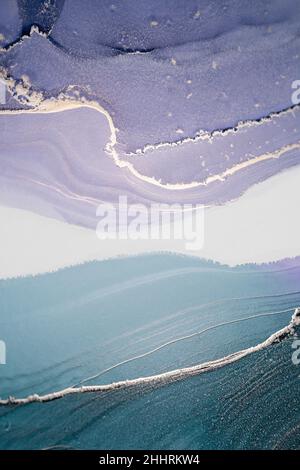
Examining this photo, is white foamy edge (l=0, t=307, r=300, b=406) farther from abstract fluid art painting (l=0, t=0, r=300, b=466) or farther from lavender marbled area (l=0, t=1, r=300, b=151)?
lavender marbled area (l=0, t=1, r=300, b=151)

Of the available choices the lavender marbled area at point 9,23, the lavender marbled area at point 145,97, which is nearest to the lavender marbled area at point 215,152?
the lavender marbled area at point 145,97

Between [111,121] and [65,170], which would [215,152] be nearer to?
[111,121]

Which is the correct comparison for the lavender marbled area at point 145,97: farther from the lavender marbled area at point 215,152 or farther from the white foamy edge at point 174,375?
the white foamy edge at point 174,375

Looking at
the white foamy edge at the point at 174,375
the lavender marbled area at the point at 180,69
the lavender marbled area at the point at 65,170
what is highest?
the lavender marbled area at the point at 180,69

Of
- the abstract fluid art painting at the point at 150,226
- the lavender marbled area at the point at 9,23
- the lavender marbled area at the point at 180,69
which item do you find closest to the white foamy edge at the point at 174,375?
the abstract fluid art painting at the point at 150,226

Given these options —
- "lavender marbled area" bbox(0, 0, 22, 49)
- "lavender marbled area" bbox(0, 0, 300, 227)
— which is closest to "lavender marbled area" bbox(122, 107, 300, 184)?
"lavender marbled area" bbox(0, 0, 300, 227)

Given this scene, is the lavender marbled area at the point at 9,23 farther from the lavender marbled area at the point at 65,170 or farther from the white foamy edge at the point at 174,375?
the white foamy edge at the point at 174,375

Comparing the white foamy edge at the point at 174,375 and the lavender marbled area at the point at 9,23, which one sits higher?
the lavender marbled area at the point at 9,23
